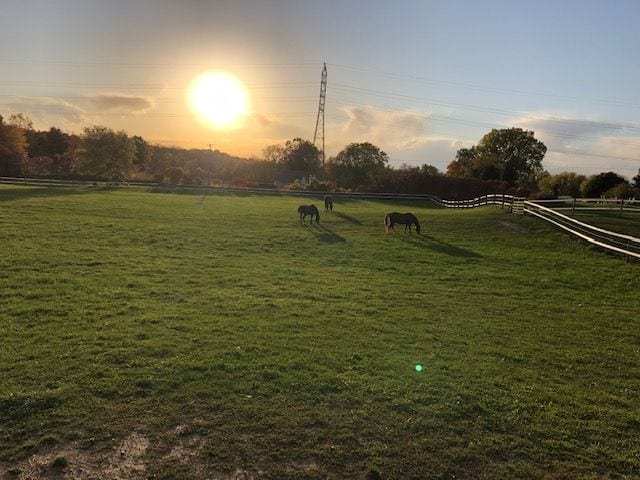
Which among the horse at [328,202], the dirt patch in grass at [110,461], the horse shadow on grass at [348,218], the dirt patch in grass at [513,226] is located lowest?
the dirt patch in grass at [110,461]

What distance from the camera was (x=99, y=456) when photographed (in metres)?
5.30

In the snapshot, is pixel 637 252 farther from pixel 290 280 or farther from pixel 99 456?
pixel 99 456

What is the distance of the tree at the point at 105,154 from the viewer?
68188 millimetres

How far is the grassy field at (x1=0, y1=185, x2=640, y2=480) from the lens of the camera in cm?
546

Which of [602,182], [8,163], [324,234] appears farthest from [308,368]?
[8,163]

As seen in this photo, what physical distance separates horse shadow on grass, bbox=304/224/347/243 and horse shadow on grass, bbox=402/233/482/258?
3.41 meters

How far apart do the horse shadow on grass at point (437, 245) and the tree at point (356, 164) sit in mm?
62125

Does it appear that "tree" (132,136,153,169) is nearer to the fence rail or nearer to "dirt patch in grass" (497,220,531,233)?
"dirt patch in grass" (497,220,531,233)

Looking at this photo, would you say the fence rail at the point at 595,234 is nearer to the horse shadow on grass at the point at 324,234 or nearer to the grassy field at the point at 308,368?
the grassy field at the point at 308,368

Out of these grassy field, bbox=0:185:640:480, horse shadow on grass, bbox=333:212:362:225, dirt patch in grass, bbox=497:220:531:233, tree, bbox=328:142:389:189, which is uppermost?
tree, bbox=328:142:389:189

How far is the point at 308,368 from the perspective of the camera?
7.72 meters

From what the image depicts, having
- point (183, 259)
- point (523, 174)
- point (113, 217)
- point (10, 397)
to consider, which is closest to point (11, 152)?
point (113, 217)

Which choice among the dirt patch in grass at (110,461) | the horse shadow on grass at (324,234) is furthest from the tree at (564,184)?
the dirt patch in grass at (110,461)

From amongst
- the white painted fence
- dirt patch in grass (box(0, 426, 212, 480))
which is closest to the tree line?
the white painted fence
